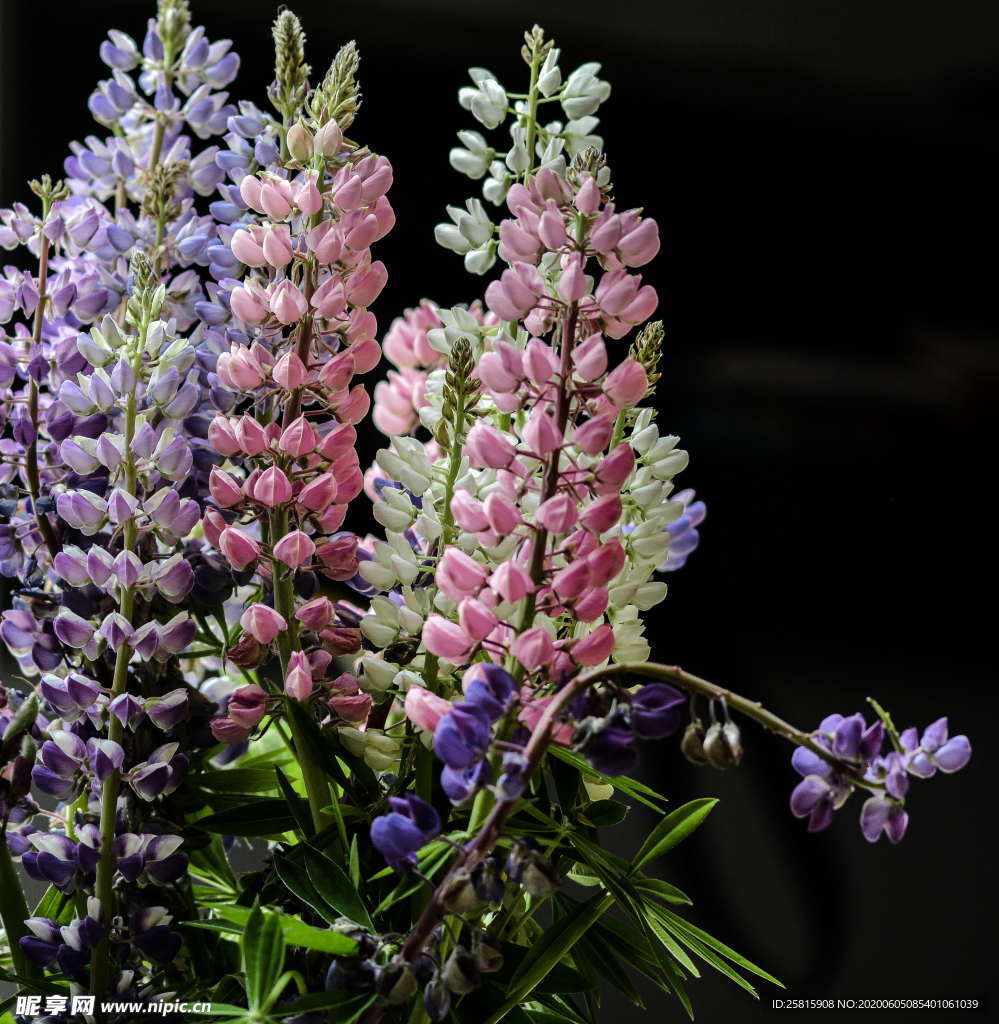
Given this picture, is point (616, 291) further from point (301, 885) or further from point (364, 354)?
point (301, 885)

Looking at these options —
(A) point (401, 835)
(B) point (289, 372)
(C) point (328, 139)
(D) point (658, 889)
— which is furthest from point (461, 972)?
(C) point (328, 139)

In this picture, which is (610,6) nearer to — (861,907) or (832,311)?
(832,311)

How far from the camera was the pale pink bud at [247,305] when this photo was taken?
1.68ft

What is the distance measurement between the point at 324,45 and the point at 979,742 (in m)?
0.91

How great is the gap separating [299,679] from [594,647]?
0.48 ft

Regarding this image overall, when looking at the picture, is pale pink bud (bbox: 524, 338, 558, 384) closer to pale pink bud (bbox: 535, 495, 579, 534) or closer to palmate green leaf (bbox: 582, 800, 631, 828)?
pale pink bud (bbox: 535, 495, 579, 534)

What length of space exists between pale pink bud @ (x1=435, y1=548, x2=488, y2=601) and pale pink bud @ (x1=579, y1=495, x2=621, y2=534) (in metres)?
0.05

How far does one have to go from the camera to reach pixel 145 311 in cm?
54

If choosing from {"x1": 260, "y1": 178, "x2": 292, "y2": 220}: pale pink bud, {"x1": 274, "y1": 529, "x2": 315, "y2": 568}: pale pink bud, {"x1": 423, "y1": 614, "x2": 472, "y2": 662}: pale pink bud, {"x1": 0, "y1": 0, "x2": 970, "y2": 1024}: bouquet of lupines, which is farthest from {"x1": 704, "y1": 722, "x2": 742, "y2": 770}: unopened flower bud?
{"x1": 260, "y1": 178, "x2": 292, "y2": 220}: pale pink bud

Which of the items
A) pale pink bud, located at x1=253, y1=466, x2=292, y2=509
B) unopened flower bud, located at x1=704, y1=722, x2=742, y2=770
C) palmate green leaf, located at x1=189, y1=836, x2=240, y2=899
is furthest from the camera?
palmate green leaf, located at x1=189, y1=836, x2=240, y2=899

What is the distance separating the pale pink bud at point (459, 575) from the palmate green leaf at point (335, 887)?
13 centimetres

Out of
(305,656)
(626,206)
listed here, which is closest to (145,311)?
(305,656)

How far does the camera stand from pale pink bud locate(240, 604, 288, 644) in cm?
51

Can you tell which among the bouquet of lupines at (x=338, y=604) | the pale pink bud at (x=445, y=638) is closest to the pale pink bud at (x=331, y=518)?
the bouquet of lupines at (x=338, y=604)
